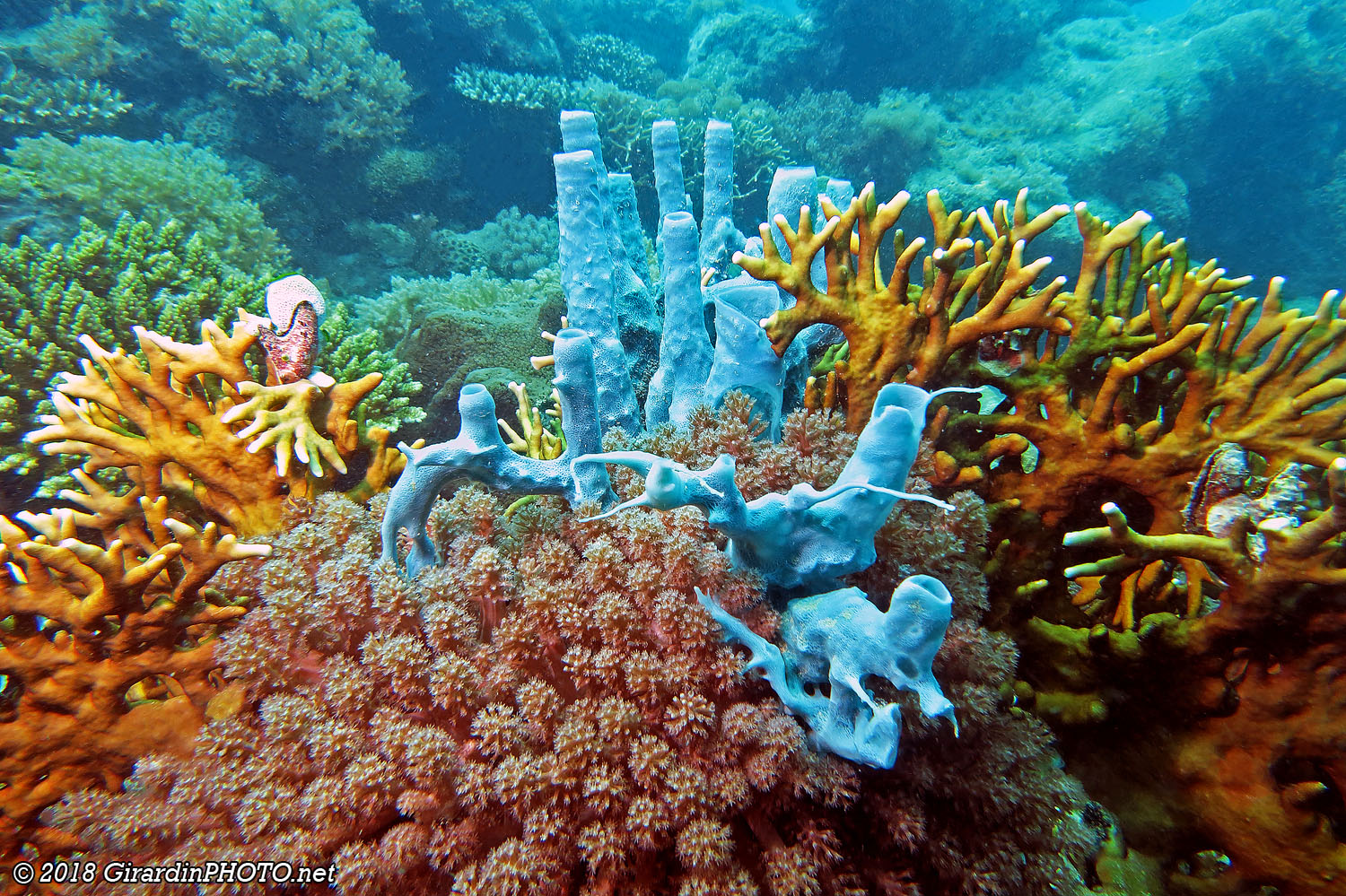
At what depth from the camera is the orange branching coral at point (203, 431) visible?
228cm

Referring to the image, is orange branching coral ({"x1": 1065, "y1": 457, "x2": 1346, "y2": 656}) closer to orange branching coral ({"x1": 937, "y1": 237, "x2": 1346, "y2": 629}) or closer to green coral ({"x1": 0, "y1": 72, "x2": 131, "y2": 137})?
orange branching coral ({"x1": 937, "y1": 237, "x2": 1346, "y2": 629})

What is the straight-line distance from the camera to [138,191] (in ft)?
20.2

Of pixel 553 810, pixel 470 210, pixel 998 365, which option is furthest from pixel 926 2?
pixel 553 810

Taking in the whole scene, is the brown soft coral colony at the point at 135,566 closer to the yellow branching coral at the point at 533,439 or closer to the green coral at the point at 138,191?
the yellow branching coral at the point at 533,439

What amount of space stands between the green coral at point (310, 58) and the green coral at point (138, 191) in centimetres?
312

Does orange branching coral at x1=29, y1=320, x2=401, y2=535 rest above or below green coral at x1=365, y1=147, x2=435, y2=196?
below

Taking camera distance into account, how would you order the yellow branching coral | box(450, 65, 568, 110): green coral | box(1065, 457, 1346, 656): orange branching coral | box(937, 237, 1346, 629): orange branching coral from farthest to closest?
1. box(450, 65, 568, 110): green coral
2. the yellow branching coral
3. box(937, 237, 1346, 629): orange branching coral
4. box(1065, 457, 1346, 656): orange branching coral

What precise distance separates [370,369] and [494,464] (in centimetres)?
237

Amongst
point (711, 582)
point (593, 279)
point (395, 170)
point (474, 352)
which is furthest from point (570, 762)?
point (395, 170)

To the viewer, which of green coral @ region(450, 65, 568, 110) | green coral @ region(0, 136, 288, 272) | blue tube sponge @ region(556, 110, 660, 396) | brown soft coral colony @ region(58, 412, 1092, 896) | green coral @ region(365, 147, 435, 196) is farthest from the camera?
green coral @ region(450, 65, 568, 110)

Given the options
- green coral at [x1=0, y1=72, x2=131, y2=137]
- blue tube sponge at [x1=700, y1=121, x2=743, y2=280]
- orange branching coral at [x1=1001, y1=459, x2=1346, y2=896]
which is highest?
green coral at [x1=0, y1=72, x2=131, y2=137]

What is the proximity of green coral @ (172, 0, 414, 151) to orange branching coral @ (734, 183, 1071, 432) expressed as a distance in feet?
33.5

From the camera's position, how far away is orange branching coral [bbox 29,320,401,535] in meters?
2.28

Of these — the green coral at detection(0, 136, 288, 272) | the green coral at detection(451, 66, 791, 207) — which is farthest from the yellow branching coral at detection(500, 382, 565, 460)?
the green coral at detection(451, 66, 791, 207)
